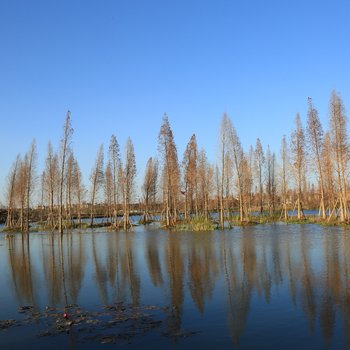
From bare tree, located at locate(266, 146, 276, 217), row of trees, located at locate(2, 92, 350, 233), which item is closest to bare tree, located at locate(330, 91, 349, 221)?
row of trees, located at locate(2, 92, 350, 233)

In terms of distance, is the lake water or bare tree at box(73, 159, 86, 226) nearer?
the lake water

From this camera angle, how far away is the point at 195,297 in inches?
459

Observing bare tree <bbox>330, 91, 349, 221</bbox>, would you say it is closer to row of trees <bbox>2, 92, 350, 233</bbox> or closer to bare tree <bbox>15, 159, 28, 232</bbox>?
row of trees <bbox>2, 92, 350, 233</bbox>

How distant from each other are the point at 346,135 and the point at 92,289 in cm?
3278

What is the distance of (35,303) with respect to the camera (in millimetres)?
11875

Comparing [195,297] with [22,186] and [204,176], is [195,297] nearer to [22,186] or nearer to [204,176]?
[22,186]

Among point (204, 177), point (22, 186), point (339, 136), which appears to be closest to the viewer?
point (339, 136)

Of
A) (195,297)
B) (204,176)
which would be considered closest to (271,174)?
(204,176)

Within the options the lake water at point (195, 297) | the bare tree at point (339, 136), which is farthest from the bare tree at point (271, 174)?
the lake water at point (195, 297)

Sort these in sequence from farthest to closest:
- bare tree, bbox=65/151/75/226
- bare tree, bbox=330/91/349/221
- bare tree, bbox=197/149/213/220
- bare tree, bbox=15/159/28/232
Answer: bare tree, bbox=197/149/213/220
bare tree, bbox=65/151/75/226
bare tree, bbox=15/159/28/232
bare tree, bbox=330/91/349/221

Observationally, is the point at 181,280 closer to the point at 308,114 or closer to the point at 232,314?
the point at 232,314

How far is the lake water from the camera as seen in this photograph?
322 inches

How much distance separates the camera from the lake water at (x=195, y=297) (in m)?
8.18

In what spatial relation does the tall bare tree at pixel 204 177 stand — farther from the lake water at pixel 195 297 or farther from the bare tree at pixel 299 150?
the lake water at pixel 195 297
